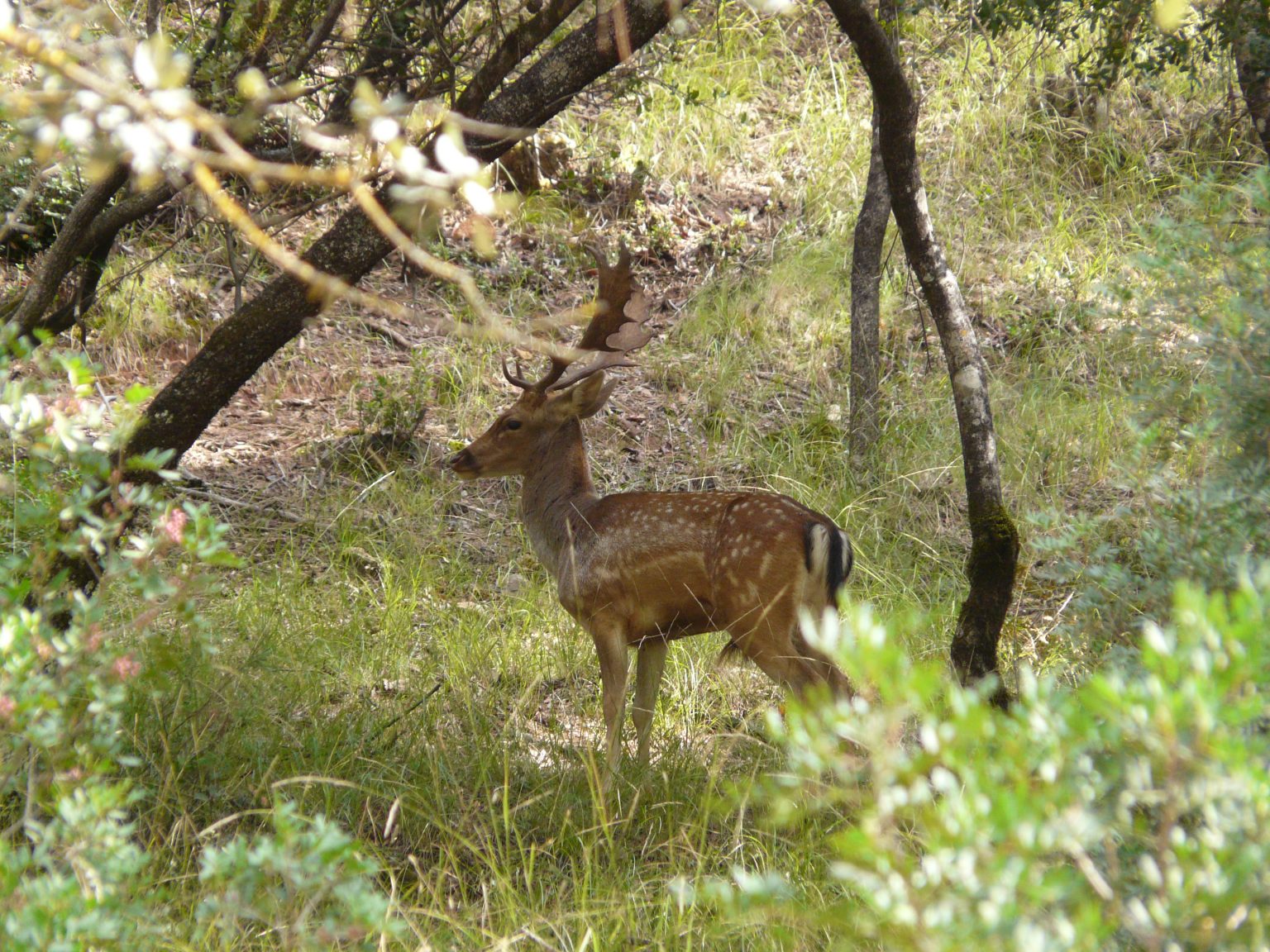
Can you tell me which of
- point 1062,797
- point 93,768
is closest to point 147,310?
point 93,768

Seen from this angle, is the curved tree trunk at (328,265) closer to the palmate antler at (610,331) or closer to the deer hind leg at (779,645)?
the palmate antler at (610,331)

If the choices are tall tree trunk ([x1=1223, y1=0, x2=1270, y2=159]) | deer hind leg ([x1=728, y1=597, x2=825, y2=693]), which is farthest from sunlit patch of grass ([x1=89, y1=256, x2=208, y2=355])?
tall tree trunk ([x1=1223, y1=0, x2=1270, y2=159])

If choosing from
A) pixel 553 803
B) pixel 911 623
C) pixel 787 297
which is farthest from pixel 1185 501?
pixel 787 297

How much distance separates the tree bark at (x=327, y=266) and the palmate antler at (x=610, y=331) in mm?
1027

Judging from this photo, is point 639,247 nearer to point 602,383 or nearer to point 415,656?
point 602,383

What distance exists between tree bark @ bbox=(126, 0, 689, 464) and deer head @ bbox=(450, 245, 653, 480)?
1163mm

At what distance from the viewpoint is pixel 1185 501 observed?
283 cm

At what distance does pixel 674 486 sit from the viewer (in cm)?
702

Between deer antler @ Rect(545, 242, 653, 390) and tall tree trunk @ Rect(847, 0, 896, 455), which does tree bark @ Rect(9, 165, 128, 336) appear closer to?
deer antler @ Rect(545, 242, 653, 390)

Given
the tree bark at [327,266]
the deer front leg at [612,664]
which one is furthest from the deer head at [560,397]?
the tree bark at [327,266]

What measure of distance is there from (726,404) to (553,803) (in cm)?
396

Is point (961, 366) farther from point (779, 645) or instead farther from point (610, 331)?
point (610, 331)

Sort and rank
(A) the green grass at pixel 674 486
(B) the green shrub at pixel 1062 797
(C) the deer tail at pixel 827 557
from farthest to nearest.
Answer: (C) the deer tail at pixel 827 557
(A) the green grass at pixel 674 486
(B) the green shrub at pixel 1062 797

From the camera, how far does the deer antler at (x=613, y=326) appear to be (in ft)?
17.5
